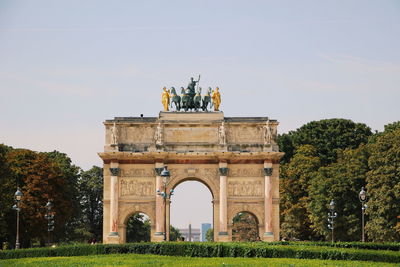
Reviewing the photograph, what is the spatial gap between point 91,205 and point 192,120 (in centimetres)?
3339

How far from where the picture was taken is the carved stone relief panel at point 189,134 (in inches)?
2657

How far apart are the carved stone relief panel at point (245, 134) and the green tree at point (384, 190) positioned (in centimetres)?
956

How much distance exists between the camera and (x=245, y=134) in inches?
2677

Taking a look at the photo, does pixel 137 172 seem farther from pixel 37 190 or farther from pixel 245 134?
pixel 37 190

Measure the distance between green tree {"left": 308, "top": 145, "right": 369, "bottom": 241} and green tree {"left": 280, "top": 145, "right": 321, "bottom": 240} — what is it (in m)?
6.46

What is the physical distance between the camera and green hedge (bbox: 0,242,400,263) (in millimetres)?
39719

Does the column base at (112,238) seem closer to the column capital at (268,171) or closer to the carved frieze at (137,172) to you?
the carved frieze at (137,172)

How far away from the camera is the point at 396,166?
60.5 m

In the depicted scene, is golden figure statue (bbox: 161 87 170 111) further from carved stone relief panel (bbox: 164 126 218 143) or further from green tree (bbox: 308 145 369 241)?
green tree (bbox: 308 145 369 241)

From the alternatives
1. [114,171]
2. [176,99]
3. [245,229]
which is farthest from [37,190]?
[245,229]

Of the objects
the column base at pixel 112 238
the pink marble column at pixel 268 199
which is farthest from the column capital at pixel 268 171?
the column base at pixel 112 238

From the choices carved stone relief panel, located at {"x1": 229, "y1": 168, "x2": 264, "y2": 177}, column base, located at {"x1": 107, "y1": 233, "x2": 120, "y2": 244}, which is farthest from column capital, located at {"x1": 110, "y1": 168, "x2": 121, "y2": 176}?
carved stone relief panel, located at {"x1": 229, "y1": 168, "x2": 264, "y2": 177}

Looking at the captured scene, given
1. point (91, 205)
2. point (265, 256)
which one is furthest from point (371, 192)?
point (91, 205)

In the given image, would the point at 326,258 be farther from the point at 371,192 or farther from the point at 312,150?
the point at 312,150
